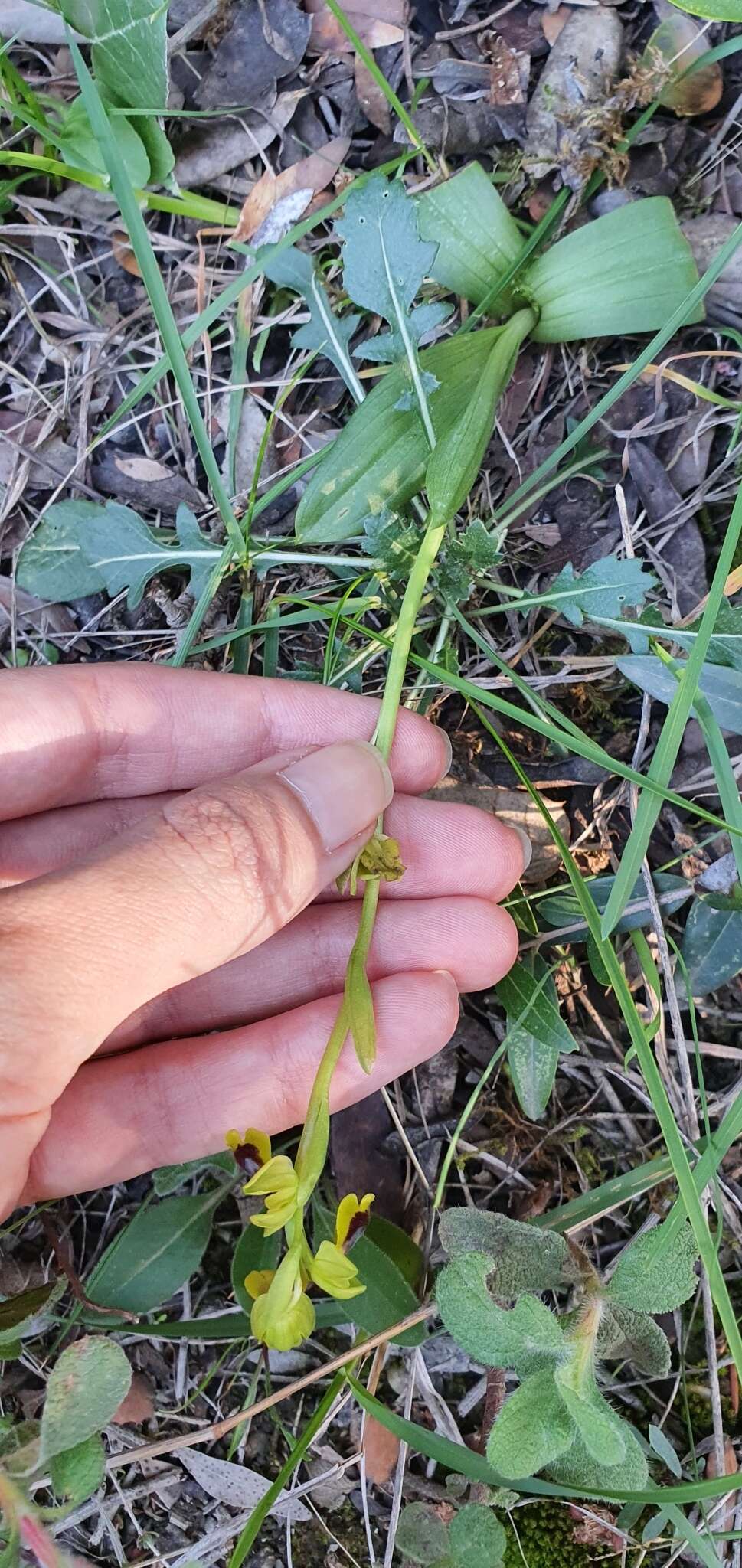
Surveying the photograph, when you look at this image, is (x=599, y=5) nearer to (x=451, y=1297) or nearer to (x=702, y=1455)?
(x=451, y=1297)

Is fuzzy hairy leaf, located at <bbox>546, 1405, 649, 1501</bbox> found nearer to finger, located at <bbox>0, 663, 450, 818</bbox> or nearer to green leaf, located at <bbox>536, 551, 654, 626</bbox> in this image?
finger, located at <bbox>0, 663, 450, 818</bbox>

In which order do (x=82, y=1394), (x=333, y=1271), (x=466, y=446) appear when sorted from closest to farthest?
(x=82, y=1394) < (x=333, y=1271) < (x=466, y=446)

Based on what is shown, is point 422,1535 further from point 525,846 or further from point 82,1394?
point 525,846

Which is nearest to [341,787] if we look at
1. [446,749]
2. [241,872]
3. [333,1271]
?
[241,872]

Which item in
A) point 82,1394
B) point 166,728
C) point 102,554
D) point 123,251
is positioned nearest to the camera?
point 82,1394

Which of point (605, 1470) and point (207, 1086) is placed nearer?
point (605, 1470)

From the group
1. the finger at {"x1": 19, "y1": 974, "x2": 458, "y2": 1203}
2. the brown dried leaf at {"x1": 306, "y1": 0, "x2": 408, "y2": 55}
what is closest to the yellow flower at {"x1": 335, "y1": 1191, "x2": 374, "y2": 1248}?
the finger at {"x1": 19, "y1": 974, "x2": 458, "y2": 1203}

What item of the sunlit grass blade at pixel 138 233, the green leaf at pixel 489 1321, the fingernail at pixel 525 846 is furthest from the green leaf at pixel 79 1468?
the sunlit grass blade at pixel 138 233

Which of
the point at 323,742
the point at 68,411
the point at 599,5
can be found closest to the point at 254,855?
the point at 323,742
